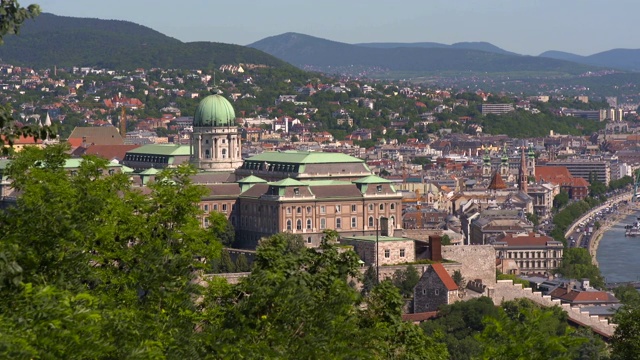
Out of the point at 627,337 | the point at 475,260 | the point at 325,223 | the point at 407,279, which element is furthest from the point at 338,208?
the point at 627,337

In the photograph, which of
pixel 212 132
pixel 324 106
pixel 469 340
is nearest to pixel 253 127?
pixel 324 106

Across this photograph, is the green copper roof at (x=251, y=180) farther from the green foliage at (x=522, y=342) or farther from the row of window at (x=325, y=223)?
the green foliage at (x=522, y=342)

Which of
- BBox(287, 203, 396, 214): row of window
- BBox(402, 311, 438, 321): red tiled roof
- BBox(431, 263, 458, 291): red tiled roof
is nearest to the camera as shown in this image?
BBox(402, 311, 438, 321): red tiled roof

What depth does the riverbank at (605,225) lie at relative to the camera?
93800mm

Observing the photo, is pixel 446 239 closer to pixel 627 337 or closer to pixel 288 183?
pixel 288 183

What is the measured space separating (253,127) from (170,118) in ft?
37.8

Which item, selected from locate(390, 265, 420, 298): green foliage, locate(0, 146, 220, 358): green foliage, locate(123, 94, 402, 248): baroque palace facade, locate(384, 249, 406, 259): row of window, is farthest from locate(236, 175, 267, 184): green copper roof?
locate(0, 146, 220, 358): green foliage

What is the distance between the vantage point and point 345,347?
1770 cm

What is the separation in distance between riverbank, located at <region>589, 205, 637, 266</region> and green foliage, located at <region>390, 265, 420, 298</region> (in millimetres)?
30197

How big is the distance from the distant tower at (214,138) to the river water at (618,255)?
55.7 feet

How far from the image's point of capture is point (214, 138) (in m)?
79.3

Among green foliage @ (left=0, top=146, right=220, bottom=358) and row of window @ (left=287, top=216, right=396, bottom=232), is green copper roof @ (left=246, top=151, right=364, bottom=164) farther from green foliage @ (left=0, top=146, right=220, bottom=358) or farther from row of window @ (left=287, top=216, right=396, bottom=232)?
green foliage @ (left=0, top=146, right=220, bottom=358)

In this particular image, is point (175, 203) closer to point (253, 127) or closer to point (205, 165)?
point (205, 165)

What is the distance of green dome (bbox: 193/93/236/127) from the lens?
260 feet
